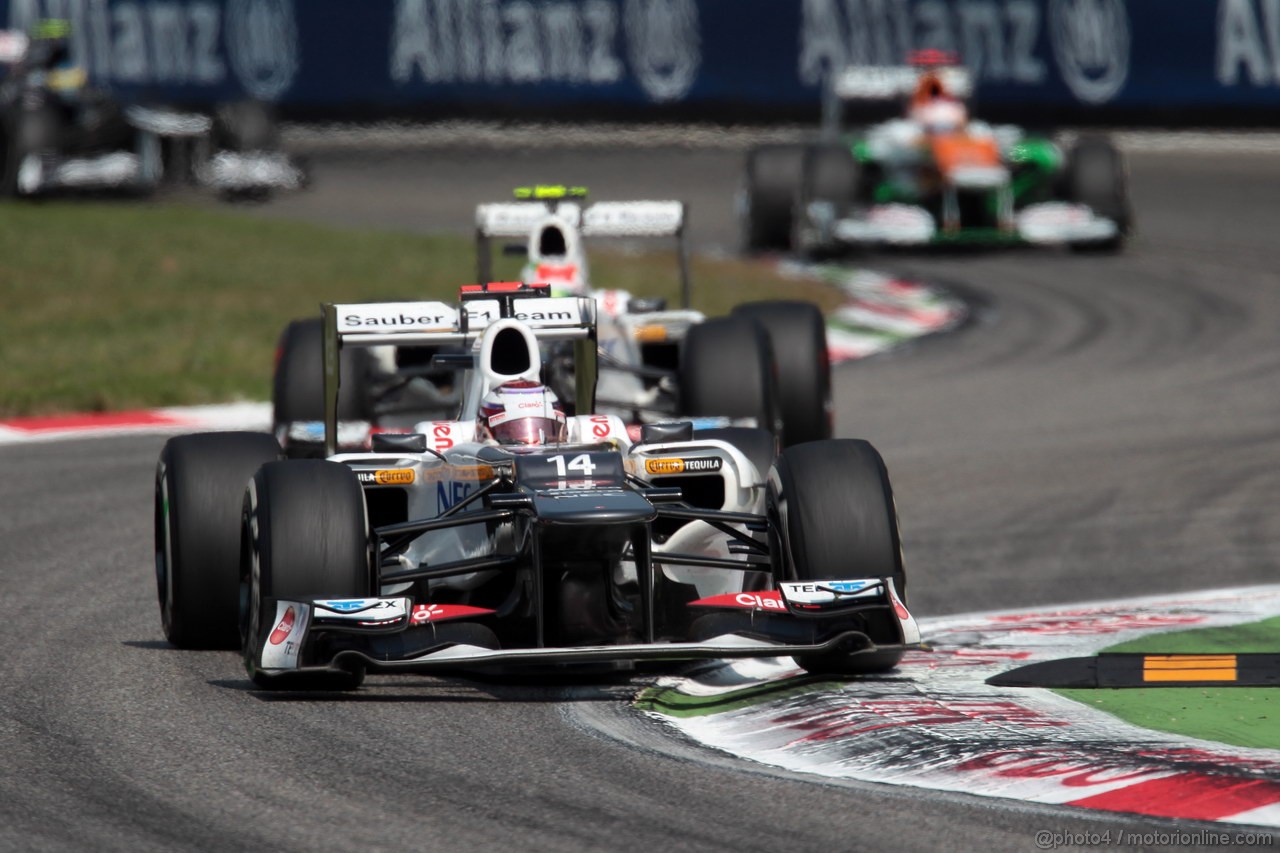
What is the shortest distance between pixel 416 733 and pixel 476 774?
0.57 m

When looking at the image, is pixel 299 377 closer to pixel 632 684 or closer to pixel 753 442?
pixel 753 442

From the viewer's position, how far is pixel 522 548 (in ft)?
24.0

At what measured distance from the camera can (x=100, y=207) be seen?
27297mm

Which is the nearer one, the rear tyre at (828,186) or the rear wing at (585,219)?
the rear wing at (585,219)

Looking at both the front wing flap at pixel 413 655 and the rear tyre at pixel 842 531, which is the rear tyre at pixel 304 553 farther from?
the rear tyre at pixel 842 531

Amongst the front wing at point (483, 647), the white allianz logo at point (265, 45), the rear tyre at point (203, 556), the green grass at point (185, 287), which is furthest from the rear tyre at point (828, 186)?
the front wing at point (483, 647)

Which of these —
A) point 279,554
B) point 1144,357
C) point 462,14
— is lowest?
point 1144,357

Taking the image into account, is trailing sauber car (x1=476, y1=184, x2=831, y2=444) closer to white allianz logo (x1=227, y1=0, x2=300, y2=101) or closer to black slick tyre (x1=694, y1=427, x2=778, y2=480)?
black slick tyre (x1=694, y1=427, x2=778, y2=480)

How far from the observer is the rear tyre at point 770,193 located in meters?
22.6

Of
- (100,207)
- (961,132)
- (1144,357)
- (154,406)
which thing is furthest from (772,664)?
(100,207)

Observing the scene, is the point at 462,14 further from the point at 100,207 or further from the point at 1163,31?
the point at 1163,31

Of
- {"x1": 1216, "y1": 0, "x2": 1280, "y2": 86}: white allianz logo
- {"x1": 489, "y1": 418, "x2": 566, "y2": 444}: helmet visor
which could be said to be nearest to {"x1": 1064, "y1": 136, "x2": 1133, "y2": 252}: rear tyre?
{"x1": 1216, "y1": 0, "x2": 1280, "y2": 86}: white allianz logo

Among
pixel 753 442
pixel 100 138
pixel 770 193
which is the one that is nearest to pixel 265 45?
pixel 100 138

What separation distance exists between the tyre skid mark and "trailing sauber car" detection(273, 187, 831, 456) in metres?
3.17
